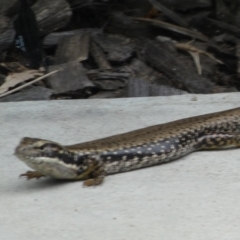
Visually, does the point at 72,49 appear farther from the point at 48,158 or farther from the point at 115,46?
the point at 48,158

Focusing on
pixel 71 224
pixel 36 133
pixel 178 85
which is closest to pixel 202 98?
pixel 178 85

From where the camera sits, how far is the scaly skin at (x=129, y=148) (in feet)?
15.8

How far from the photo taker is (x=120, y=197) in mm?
4711

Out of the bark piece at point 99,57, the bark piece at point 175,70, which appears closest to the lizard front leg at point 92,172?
the bark piece at point 175,70

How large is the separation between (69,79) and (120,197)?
251cm

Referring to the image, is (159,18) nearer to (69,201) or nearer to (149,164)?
(149,164)

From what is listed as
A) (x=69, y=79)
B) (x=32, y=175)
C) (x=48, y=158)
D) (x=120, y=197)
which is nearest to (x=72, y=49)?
(x=69, y=79)

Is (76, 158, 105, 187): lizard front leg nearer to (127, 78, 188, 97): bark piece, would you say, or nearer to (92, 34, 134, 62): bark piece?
(127, 78, 188, 97): bark piece

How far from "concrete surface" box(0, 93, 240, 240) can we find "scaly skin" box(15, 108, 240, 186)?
7 cm

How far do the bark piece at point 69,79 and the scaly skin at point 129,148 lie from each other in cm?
159

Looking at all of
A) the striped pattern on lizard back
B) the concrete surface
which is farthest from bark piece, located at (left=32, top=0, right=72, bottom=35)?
the striped pattern on lizard back

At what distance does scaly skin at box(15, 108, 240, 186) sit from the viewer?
4.81 meters

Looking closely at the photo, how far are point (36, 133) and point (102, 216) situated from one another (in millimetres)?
1649

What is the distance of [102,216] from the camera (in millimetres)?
4449
